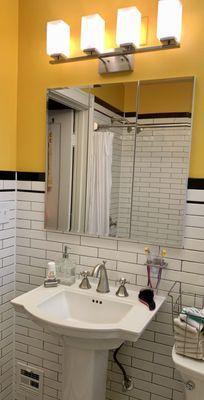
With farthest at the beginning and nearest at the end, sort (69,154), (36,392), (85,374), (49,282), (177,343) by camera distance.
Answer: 1. (36,392)
2. (69,154)
3. (49,282)
4. (85,374)
5. (177,343)

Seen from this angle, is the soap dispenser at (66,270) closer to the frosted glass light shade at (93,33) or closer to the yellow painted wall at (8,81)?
the yellow painted wall at (8,81)

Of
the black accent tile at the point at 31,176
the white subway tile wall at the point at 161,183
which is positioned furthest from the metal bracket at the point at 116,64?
the black accent tile at the point at 31,176

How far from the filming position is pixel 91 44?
151cm

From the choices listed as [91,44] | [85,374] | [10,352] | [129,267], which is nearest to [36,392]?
[10,352]

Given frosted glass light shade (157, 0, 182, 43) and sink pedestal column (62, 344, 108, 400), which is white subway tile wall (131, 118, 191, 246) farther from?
sink pedestal column (62, 344, 108, 400)

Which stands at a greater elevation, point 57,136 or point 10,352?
point 57,136

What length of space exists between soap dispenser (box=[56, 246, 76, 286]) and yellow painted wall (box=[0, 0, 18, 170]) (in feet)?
2.09

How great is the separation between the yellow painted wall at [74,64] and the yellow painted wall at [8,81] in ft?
0.12

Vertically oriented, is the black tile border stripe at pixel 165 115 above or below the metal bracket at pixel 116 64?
below

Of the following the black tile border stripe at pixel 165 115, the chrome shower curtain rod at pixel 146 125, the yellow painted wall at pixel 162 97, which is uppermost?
the yellow painted wall at pixel 162 97

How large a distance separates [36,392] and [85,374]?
0.76 m

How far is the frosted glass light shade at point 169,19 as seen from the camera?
52.0 inches

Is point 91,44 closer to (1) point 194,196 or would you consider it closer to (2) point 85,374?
(1) point 194,196

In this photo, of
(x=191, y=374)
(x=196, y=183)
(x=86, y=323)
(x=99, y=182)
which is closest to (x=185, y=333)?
(x=191, y=374)
